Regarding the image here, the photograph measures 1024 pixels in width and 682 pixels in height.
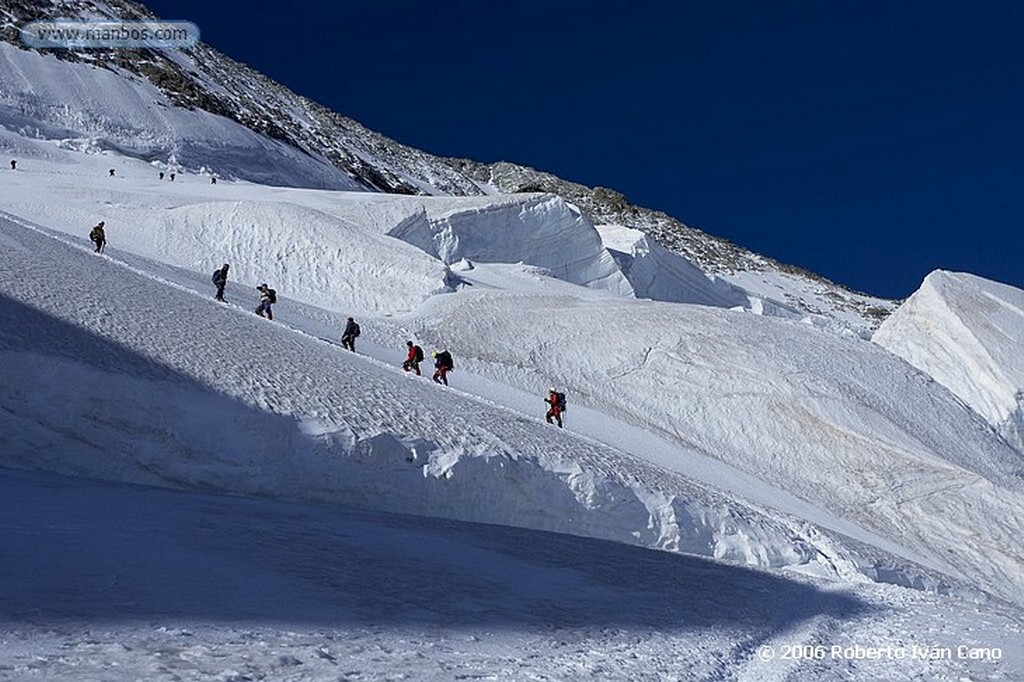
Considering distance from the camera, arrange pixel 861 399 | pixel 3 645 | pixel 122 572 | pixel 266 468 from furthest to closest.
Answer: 1. pixel 861 399
2. pixel 266 468
3. pixel 122 572
4. pixel 3 645

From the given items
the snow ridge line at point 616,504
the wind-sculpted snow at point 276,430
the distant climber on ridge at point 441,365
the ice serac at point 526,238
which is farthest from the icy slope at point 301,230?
the snow ridge line at point 616,504

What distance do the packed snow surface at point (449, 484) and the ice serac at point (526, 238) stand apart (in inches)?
363

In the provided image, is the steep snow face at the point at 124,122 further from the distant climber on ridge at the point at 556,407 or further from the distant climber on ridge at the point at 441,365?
the distant climber on ridge at the point at 556,407

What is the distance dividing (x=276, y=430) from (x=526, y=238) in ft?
127

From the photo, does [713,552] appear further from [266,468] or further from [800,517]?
[266,468]

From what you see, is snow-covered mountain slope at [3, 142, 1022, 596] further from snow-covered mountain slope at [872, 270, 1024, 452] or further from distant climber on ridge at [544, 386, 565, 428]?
snow-covered mountain slope at [872, 270, 1024, 452]

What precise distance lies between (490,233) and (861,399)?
2483 centimetres

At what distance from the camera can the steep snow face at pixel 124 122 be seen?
6962 centimetres

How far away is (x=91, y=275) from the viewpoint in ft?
57.4

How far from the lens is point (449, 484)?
14.3m

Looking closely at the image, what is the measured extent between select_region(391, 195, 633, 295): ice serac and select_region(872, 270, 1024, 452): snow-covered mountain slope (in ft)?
54.2

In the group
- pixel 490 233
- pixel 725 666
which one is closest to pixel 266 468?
pixel 725 666

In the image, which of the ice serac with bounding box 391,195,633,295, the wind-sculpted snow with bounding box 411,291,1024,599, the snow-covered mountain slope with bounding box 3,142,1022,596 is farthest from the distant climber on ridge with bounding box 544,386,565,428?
the ice serac with bounding box 391,195,633,295

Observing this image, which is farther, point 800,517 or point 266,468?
point 800,517
